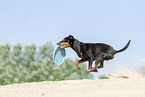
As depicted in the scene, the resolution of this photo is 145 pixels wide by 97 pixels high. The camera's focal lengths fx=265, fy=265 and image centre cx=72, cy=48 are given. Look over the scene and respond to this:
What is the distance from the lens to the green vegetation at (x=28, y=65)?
1161 inches

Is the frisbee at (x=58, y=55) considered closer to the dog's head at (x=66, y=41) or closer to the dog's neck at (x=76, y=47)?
the dog's head at (x=66, y=41)

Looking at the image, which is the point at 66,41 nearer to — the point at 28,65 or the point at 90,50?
the point at 90,50

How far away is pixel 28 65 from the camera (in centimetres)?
3152

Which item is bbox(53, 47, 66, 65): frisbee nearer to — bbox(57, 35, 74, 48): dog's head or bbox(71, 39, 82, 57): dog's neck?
bbox(57, 35, 74, 48): dog's head

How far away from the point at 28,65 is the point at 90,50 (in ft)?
67.7

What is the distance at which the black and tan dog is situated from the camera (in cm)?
1170

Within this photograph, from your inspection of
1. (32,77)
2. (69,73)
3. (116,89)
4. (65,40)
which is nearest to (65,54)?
(65,40)

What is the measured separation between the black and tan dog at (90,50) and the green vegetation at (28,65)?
18.3 meters

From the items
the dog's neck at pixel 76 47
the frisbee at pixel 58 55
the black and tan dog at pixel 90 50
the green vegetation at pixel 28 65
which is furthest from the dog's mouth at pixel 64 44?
the green vegetation at pixel 28 65

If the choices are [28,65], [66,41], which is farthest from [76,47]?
[28,65]

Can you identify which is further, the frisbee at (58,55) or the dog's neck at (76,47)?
the frisbee at (58,55)

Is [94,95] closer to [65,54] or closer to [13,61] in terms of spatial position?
[65,54]

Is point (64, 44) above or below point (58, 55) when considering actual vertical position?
above

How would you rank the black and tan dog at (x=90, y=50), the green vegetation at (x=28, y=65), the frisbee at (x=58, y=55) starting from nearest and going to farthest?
the black and tan dog at (x=90, y=50) → the frisbee at (x=58, y=55) → the green vegetation at (x=28, y=65)
